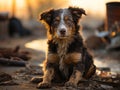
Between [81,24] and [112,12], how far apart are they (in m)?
6.94

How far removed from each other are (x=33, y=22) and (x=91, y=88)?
19.5 metres

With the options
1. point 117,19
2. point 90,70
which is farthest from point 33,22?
point 90,70

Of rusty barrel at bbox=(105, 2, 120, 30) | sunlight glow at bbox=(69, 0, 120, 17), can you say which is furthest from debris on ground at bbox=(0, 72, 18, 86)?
sunlight glow at bbox=(69, 0, 120, 17)

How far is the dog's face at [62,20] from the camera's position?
8130 mm

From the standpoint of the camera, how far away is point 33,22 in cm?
2753

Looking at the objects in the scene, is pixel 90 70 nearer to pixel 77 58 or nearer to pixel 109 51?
pixel 77 58

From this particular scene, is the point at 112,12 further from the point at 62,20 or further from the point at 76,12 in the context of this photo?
the point at 62,20

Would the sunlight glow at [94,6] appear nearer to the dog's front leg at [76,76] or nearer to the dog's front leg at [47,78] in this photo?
the dog's front leg at [47,78]

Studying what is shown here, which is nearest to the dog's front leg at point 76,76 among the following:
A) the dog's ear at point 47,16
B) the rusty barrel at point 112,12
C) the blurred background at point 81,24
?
the dog's ear at point 47,16

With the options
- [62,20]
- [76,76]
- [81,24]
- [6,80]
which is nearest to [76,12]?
[62,20]

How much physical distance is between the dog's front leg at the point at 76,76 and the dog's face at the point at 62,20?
68 centimetres

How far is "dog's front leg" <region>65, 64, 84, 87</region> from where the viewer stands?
8.14m

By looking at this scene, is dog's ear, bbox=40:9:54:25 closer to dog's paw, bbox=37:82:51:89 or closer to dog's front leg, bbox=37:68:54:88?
dog's front leg, bbox=37:68:54:88

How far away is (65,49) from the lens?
8453 mm
